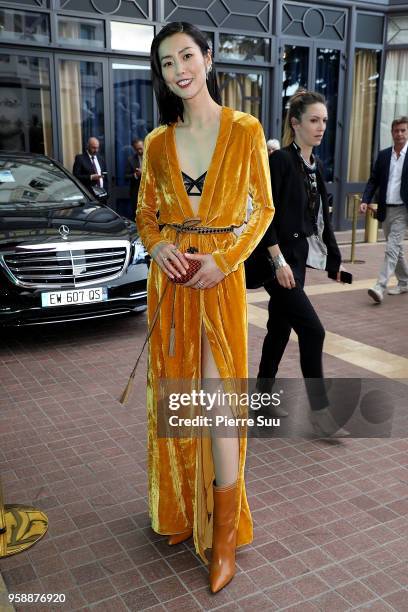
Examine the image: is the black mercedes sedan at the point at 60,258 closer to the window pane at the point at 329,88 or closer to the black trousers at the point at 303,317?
the black trousers at the point at 303,317

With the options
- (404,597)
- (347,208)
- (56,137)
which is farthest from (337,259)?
(347,208)

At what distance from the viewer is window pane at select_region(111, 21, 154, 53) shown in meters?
10.4

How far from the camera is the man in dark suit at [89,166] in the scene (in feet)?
33.7

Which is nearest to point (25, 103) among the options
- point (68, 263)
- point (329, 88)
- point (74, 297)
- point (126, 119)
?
point (126, 119)

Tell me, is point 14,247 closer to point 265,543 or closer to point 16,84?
point 265,543

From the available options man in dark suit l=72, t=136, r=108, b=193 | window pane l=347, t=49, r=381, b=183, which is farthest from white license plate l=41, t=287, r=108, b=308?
window pane l=347, t=49, r=381, b=183

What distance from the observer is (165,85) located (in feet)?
8.14

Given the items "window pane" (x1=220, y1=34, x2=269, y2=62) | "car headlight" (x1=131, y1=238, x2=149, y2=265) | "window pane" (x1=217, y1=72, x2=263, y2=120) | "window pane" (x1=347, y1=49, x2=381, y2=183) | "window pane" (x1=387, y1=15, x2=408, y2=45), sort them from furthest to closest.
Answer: "window pane" (x1=347, y1=49, x2=381, y2=183)
"window pane" (x1=387, y1=15, x2=408, y2=45)
"window pane" (x1=217, y1=72, x2=263, y2=120)
"window pane" (x1=220, y1=34, x2=269, y2=62)
"car headlight" (x1=131, y1=238, x2=149, y2=265)

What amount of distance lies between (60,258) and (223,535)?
3552mm

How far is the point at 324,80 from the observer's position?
41.0 ft

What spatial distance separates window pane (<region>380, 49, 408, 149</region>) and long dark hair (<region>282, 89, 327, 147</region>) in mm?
10618

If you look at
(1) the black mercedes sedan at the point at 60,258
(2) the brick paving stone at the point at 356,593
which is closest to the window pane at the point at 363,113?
(1) the black mercedes sedan at the point at 60,258

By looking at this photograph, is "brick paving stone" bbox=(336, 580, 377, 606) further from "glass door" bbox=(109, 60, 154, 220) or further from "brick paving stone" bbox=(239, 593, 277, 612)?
"glass door" bbox=(109, 60, 154, 220)

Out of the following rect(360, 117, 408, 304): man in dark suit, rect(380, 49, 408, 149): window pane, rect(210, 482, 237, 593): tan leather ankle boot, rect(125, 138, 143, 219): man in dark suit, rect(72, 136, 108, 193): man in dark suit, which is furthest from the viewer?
rect(380, 49, 408, 149): window pane
